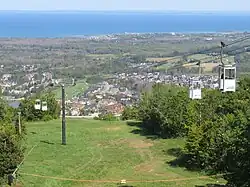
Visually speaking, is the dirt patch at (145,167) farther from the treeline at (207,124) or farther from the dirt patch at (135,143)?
the dirt patch at (135,143)

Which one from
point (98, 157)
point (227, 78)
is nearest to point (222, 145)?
point (98, 157)

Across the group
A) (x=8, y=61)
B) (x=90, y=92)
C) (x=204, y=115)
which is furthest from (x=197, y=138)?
(x=8, y=61)

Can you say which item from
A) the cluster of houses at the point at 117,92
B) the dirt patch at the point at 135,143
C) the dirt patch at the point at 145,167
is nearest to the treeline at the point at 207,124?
the dirt patch at the point at 145,167

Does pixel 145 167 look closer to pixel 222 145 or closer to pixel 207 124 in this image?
pixel 207 124

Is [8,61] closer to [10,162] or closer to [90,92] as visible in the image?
[90,92]

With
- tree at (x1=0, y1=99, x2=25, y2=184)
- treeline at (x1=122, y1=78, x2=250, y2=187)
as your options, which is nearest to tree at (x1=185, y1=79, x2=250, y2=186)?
treeline at (x1=122, y1=78, x2=250, y2=187)

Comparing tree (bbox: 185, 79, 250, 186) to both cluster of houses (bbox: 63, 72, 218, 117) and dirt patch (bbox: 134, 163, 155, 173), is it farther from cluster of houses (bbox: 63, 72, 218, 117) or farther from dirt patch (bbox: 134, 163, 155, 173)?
cluster of houses (bbox: 63, 72, 218, 117)
